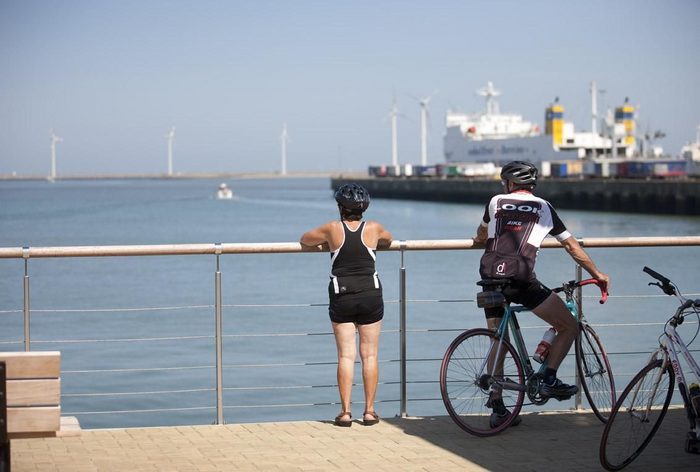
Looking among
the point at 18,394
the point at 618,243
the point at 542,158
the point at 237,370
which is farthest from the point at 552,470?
the point at 542,158

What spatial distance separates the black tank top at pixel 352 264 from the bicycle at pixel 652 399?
63.8 inches

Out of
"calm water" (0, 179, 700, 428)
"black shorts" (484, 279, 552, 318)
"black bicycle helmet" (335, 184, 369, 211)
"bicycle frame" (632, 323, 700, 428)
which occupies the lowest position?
"calm water" (0, 179, 700, 428)

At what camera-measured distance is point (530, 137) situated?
121938 mm

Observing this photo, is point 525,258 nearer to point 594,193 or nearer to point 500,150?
point 594,193

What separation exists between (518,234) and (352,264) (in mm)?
946

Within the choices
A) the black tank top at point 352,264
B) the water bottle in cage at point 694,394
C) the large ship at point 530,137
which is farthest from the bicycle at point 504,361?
the large ship at point 530,137

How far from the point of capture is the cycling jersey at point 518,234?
6.30 m

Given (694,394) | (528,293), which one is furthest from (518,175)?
(694,394)

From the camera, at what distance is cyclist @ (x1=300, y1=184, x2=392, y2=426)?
258 inches

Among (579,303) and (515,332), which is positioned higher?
(579,303)

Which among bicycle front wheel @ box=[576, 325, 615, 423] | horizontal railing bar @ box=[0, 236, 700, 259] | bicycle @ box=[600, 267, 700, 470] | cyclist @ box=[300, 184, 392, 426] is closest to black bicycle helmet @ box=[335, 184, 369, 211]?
cyclist @ box=[300, 184, 392, 426]

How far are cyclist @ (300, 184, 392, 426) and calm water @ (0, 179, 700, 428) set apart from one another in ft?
0.81

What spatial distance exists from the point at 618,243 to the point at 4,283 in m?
30.2

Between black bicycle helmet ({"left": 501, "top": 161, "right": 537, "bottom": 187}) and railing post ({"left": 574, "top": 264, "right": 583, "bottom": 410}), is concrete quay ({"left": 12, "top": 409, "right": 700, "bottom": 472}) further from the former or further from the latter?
black bicycle helmet ({"left": 501, "top": 161, "right": 537, "bottom": 187})
